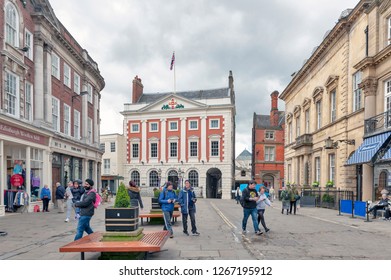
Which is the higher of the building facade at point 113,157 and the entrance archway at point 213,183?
the building facade at point 113,157

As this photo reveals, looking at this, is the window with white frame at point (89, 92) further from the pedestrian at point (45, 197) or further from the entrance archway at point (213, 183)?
the entrance archway at point (213, 183)

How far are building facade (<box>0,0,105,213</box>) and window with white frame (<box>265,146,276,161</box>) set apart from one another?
3246 centimetres

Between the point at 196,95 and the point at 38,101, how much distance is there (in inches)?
1379

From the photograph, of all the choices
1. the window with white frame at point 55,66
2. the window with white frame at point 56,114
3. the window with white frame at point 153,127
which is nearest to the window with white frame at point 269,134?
the window with white frame at point 153,127

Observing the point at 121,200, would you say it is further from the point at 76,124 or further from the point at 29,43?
the point at 76,124

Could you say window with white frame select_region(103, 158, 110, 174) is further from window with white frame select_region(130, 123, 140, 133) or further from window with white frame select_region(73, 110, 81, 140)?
window with white frame select_region(73, 110, 81, 140)

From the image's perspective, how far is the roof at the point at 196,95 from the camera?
52469 mm

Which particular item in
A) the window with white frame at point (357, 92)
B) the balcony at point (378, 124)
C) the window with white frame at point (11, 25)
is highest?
the window with white frame at point (11, 25)

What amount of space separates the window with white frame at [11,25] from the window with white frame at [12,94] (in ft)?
5.59

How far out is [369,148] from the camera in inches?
715

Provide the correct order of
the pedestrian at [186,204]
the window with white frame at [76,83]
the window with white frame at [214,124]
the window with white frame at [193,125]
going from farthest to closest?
the window with white frame at [193,125]
the window with white frame at [214,124]
the window with white frame at [76,83]
the pedestrian at [186,204]

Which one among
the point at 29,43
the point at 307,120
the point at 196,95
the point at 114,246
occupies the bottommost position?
the point at 114,246

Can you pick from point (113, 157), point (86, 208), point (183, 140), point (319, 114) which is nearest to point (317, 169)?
point (319, 114)

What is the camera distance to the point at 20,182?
1836 cm
